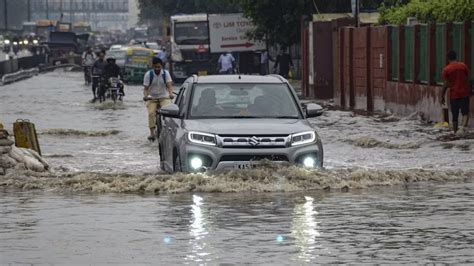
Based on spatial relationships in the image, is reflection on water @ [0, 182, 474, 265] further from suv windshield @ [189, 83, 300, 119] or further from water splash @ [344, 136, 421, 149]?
water splash @ [344, 136, 421, 149]

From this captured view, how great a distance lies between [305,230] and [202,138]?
4425 mm

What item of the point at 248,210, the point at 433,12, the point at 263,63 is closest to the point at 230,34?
the point at 263,63

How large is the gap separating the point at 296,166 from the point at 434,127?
560 inches

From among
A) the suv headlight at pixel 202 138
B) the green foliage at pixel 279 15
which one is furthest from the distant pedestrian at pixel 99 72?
the suv headlight at pixel 202 138

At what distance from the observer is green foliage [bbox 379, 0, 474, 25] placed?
111 ft

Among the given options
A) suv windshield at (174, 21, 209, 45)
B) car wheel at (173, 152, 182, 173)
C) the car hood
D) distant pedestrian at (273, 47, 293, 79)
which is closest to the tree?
distant pedestrian at (273, 47, 293, 79)

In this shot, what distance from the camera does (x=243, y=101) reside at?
19.5m

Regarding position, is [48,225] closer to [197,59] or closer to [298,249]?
[298,249]

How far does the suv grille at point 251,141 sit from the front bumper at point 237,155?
0.04 meters

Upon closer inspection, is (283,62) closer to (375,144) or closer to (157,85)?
(375,144)

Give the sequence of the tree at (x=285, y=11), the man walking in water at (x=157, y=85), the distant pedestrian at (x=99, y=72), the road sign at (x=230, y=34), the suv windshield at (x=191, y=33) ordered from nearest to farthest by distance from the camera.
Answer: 1. the man walking in water at (x=157, y=85)
2. the distant pedestrian at (x=99, y=72)
3. the tree at (x=285, y=11)
4. the road sign at (x=230, y=34)
5. the suv windshield at (x=191, y=33)

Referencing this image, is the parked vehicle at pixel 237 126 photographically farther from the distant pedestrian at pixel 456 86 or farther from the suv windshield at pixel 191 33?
the suv windshield at pixel 191 33

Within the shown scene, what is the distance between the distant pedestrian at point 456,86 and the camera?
28.2 m

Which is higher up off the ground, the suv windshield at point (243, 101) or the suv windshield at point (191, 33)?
the suv windshield at point (243, 101)
